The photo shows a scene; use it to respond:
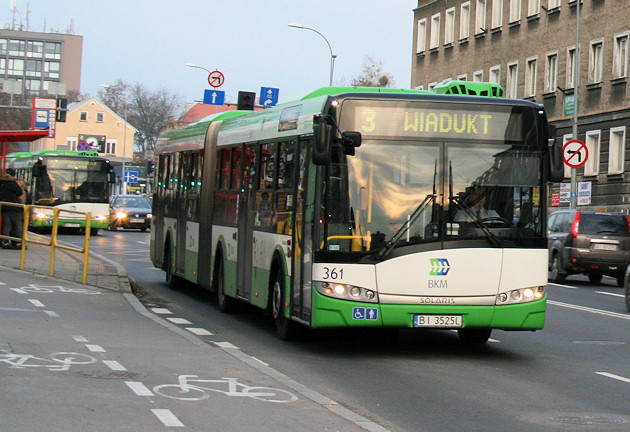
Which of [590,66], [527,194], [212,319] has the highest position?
[590,66]

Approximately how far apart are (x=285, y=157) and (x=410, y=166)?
2019 millimetres

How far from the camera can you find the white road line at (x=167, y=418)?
8.12m

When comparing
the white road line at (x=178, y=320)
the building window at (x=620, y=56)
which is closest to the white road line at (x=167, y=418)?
the white road line at (x=178, y=320)

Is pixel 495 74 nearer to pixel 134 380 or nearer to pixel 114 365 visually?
pixel 114 365

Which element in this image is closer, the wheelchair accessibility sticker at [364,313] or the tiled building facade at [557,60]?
the wheelchair accessibility sticker at [364,313]

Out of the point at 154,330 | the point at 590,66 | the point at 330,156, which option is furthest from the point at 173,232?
the point at 590,66

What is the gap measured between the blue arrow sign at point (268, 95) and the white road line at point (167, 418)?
1443 inches

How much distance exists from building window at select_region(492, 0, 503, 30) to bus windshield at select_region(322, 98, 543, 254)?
50.1 meters

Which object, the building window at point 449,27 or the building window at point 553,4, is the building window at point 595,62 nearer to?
the building window at point 553,4

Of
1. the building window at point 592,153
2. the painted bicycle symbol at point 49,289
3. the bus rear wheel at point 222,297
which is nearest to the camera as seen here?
the bus rear wheel at point 222,297

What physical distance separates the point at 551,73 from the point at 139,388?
49058 mm

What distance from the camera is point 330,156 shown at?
12.6 meters

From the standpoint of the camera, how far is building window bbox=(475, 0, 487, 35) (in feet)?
210

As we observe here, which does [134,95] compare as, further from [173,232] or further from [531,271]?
[531,271]
